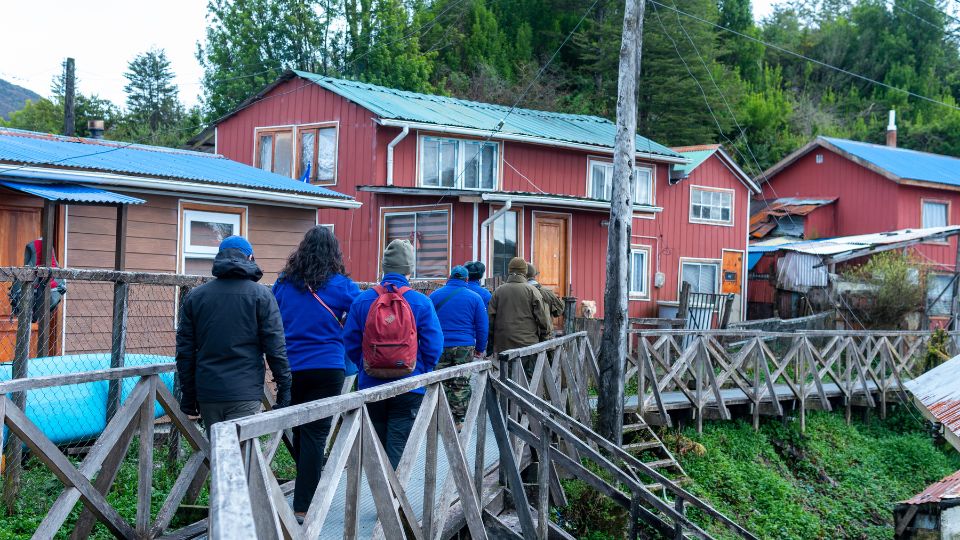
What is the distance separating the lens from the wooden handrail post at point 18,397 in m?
6.21

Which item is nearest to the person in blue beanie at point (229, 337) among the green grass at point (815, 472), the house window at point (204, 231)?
the green grass at point (815, 472)

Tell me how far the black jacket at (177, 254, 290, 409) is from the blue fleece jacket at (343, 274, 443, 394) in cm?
81

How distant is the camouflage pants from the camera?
823cm

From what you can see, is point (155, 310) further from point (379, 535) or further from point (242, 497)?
point (242, 497)

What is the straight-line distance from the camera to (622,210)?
34.7 feet

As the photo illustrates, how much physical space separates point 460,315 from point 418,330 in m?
2.34

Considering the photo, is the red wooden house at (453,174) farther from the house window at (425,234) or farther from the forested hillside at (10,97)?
the forested hillside at (10,97)

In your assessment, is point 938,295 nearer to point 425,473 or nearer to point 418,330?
point 418,330

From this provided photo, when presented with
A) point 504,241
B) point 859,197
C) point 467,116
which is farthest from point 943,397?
point 859,197

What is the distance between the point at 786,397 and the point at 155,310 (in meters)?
9.78

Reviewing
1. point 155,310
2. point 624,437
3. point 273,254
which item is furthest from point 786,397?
point 155,310

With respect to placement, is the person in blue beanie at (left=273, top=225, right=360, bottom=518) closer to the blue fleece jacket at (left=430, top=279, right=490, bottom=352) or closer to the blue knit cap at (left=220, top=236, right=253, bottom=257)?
the blue knit cap at (left=220, top=236, right=253, bottom=257)

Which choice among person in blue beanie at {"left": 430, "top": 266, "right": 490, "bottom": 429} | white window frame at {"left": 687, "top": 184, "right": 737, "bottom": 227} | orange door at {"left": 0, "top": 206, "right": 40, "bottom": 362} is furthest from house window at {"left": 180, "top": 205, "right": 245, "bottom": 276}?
white window frame at {"left": 687, "top": 184, "right": 737, "bottom": 227}

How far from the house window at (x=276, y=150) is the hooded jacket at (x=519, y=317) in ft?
39.5
